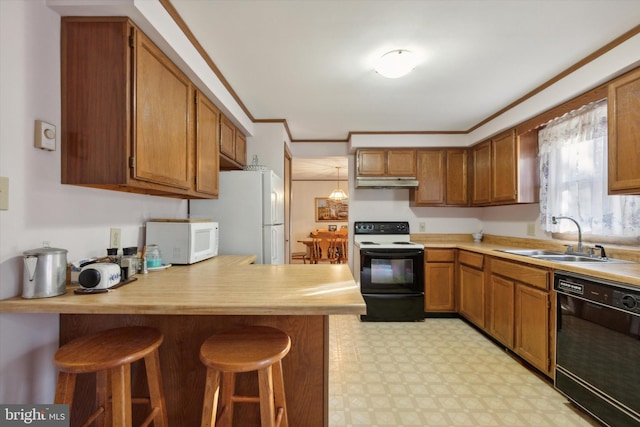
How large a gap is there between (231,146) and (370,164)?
175cm

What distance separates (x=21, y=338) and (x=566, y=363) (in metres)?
2.85

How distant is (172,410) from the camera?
139cm

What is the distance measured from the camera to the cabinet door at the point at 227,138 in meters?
2.56

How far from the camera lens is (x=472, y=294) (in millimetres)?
3117

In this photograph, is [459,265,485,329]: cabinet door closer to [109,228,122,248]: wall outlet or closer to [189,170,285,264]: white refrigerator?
[189,170,285,264]: white refrigerator

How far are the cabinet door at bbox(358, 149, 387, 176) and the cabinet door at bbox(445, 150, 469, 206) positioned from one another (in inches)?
32.6

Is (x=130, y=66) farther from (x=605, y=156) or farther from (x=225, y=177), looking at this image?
(x=605, y=156)

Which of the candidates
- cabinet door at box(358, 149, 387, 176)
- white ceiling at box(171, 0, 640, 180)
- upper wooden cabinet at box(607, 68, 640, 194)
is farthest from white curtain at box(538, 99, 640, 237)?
cabinet door at box(358, 149, 387, 176)

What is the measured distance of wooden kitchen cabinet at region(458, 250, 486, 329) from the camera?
2.93 m

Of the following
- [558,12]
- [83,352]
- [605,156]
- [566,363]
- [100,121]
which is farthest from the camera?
[605,156]

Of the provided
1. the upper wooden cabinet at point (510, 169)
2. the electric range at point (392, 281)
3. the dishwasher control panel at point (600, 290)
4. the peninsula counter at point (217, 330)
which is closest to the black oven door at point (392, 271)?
the electric range at point (392, 281)

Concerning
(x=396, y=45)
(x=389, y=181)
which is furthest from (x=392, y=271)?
(x=396, y=45)

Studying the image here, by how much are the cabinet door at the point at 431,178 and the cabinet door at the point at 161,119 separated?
9.19 ft

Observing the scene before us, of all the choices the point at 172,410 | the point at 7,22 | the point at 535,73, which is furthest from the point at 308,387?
the point at 535,73
